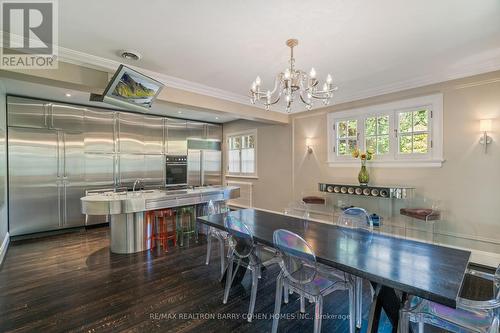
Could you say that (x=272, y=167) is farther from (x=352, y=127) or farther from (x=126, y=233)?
(x=126, y=233)

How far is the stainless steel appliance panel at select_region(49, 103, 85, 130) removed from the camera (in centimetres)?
464

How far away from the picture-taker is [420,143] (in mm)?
3744

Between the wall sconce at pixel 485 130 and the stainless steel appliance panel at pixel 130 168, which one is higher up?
the wall sconce at pixel 485 130

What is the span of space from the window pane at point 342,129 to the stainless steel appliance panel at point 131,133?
4465mm

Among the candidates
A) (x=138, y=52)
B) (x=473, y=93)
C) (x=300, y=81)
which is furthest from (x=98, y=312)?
(x=473, y=93)

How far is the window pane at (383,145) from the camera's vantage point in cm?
409

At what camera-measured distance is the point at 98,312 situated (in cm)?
222

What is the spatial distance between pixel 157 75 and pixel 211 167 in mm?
3934

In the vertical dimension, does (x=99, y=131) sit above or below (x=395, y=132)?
above

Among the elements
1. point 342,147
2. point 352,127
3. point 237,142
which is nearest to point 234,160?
point 237,142

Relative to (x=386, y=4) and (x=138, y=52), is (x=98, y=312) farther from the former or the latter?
(x=386, y=4)

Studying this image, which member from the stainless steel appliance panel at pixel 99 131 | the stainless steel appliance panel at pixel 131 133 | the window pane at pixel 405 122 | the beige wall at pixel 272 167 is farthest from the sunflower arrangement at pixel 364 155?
the stainless steel appliance panel at pixel 99 131

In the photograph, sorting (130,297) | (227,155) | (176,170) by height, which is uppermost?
(227,155)

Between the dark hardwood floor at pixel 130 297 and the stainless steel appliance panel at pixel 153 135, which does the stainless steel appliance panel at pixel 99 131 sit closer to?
the stainless steel appliance panel at pixel 153 135
